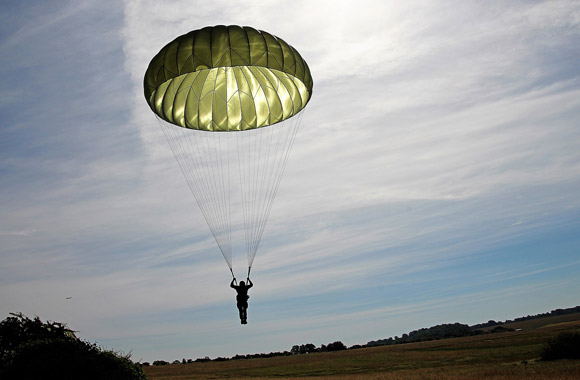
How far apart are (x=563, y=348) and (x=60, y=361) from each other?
36.1 metres

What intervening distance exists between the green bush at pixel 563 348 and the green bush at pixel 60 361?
107 feet

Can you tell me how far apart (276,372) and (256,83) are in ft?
105

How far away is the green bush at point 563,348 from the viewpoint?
3622 centimetres

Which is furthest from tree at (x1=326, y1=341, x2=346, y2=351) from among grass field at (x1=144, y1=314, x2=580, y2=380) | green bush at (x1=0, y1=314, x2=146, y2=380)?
green bush at (x1=0, y1=314, x2=146, y2=380)

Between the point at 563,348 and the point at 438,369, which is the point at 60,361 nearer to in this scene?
the point at 438,369

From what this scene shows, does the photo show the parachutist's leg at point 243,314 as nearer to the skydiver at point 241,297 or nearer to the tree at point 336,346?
the skydiver at point 241,297

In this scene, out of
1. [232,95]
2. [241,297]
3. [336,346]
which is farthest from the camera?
[336,346]

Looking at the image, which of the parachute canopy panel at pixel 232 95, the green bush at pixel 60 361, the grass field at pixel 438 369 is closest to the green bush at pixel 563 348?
the grass field at pixel 438 369

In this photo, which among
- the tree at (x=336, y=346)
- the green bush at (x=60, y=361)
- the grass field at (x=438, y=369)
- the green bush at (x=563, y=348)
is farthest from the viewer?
the tree at (x=336, y=346)

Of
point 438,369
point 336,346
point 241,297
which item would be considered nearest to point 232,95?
point 241,297

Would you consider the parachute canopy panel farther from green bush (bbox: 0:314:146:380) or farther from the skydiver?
green bush (bbox: 0:314:146:380)

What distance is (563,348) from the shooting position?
36.3m

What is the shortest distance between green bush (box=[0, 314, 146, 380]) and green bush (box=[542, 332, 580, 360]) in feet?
107

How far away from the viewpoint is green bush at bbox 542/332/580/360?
36.2 metres
